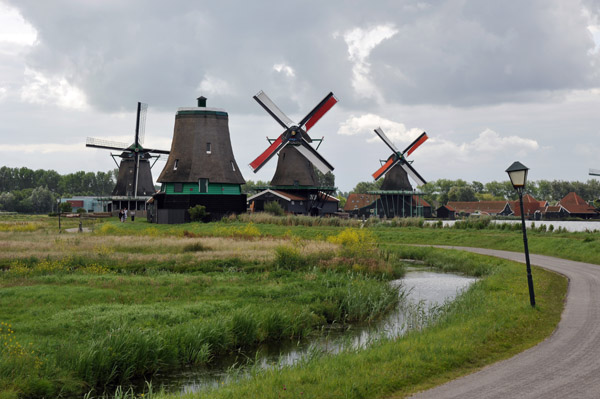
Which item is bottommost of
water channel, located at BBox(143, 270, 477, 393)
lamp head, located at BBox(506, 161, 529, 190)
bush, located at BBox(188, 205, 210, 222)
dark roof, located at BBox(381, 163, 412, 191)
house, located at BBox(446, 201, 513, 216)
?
water channel, located at BBox(143, 270, 477, 393)

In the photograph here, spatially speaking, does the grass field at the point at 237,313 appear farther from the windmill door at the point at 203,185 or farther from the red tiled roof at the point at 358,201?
the red tiled roof at the point at 358,201

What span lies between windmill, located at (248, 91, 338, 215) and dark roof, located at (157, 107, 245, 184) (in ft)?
17.2

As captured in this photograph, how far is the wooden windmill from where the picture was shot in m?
51.2

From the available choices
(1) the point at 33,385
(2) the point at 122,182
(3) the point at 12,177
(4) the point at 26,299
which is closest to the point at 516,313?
(1) the point at 33,385

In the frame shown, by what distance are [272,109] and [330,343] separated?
4612 centimetres

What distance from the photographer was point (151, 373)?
1144cm

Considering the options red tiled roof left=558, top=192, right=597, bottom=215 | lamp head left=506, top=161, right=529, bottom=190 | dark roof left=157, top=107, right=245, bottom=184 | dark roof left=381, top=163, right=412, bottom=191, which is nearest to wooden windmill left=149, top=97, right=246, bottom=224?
dark roof left=157, top=107, right=245, bottom=184

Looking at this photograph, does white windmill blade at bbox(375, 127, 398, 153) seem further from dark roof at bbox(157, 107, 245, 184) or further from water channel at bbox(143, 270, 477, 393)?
water channel at bbox(143, 270, 477, 393)

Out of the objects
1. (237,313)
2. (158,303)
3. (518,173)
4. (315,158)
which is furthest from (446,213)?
(237,313)

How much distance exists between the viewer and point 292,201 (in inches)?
2272

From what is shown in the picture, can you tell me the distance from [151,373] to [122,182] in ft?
227

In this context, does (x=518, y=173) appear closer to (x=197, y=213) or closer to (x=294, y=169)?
(x=197, y=213)

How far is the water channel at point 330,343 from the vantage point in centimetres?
1097

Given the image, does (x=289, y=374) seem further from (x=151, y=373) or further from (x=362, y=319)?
(x=362, y=319)
